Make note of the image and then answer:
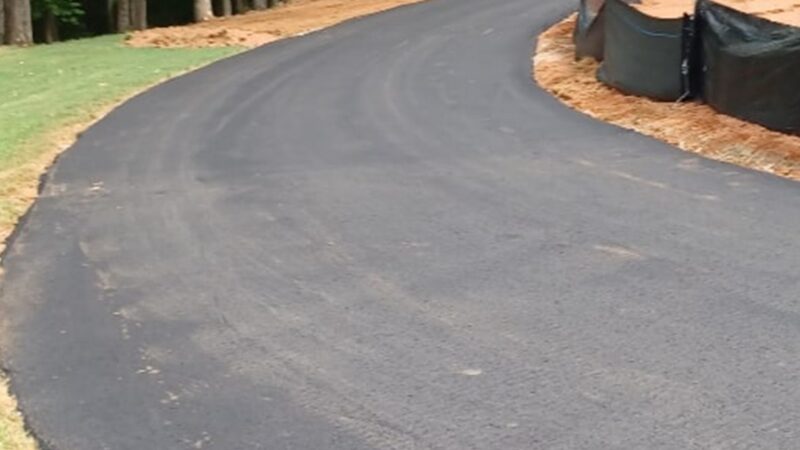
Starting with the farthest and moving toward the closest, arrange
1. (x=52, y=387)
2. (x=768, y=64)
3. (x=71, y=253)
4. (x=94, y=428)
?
(x=768, y=64) → (x=71, y=253) → (x=52, y=387) → (x=94, y=428)

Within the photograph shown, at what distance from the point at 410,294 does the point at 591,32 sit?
481 inches

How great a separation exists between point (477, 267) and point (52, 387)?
309cm

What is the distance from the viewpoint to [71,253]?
960 cm

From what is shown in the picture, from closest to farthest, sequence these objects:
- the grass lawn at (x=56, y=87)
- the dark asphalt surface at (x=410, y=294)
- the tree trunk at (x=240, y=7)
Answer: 1. the dark asphalt surface at (x=410, y=294)
2. the grass lawn at (x=56, y=87)
3. the tree trunk at (x=240, y=7)

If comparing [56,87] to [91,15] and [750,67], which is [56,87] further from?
[91,15]

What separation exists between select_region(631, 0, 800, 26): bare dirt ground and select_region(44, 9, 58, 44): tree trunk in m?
22.9

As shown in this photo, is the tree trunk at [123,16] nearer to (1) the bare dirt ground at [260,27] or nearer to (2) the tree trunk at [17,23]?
(1) the bare dirt ground at [260,27]

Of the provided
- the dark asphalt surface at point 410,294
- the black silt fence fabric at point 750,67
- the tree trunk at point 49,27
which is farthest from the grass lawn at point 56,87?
the tree trunk at point 49,27

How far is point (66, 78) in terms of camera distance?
22.3 meters

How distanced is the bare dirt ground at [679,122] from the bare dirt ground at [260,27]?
1091 centimetres

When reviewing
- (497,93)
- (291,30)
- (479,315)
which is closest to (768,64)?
(497,93)

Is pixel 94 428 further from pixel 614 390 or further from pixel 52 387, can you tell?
pixel 614 390

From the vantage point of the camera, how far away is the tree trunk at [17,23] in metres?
31.6

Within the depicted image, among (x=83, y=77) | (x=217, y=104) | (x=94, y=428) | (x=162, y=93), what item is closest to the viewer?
(x=94, y=428)
